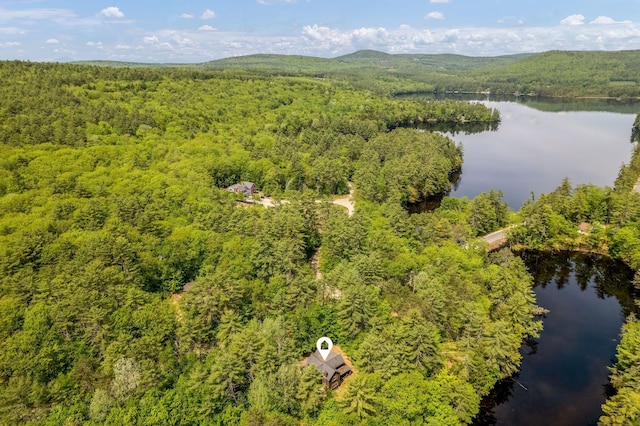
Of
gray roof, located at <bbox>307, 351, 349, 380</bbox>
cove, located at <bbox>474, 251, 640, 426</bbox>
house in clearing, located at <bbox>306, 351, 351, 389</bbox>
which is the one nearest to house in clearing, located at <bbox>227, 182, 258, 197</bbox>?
gray roof, located at <bbox>307, 351, 349, 380</bbox>

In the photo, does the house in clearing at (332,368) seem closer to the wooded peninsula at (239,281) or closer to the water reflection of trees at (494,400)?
the wooded peninsula at (239,281)

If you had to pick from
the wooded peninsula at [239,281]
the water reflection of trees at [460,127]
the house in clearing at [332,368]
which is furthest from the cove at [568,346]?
the water reflection of trees at [460,127]

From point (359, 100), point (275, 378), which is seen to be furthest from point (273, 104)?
point (275, 378)

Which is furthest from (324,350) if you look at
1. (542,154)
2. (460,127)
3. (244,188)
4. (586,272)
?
(460,127)

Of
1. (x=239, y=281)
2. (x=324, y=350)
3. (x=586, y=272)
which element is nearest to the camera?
(x=324, y=350)

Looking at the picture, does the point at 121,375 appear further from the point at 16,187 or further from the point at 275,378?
the point at 16,187

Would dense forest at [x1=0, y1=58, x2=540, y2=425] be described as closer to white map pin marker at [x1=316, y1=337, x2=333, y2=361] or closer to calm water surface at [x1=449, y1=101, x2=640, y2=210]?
white map pin marker at [x1=316, y1=337, x2=333, y2=361]

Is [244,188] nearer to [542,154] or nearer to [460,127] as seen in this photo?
[542,154]

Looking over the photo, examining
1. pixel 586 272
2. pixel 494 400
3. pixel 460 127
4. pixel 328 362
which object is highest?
pixel 460 127
